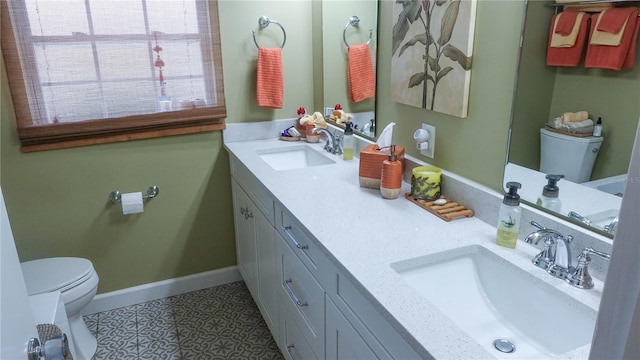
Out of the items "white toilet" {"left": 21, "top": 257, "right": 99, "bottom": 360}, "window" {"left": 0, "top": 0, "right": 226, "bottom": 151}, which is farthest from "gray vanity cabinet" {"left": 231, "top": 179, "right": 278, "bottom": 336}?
"white toilet" {"left": 21, "top": 257, "right": 99, "bottom": 360}

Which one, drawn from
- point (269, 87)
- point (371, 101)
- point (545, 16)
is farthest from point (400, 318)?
point (269, 87)

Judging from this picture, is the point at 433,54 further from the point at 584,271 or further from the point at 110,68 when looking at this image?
the point at 110,68

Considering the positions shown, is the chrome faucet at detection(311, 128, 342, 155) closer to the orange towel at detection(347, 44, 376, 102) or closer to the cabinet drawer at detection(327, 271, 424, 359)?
the orange towel at detection(347, 44, 376, 102)

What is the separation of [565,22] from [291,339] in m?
1.48

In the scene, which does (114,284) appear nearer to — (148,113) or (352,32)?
(148,113)

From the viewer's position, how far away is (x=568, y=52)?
1160 mm

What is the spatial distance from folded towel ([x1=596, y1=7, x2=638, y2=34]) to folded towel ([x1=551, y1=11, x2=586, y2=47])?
0.05 m

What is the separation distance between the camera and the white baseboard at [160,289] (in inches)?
101

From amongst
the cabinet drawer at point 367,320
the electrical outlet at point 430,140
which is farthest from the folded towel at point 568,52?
the cabinet drawer at point 367,320

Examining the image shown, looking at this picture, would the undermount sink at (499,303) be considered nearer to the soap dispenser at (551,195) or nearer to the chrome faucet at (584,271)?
the chrome faucet at (584,271)

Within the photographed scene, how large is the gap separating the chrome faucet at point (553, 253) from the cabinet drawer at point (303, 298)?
2.09 feet

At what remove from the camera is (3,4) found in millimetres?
1948

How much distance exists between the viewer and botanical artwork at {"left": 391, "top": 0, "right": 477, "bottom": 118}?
1486 mm

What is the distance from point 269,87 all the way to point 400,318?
179 centimetres
